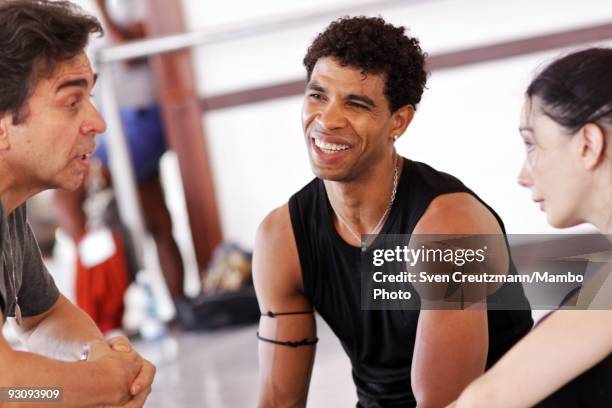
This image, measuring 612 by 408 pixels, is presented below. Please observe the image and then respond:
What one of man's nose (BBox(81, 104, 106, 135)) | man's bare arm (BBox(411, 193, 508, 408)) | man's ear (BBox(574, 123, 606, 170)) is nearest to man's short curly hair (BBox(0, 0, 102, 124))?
man's nose (BBox(81, 104, 106, 135))

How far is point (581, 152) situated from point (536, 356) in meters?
0.32

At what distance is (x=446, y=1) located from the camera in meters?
4.38

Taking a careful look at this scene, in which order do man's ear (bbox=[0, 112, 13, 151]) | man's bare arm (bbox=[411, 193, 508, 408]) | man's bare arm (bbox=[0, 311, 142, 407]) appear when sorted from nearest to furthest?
man's bare arm (bbox=[0, 311, 142, 407]) < man's ear (bbox=[0, 112, 13, 151]) < man's bare arm (bbox=[411, 193, 508, 408])

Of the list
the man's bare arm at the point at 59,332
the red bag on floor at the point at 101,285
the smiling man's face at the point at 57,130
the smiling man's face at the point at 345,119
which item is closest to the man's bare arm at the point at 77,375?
the man's bare arm at the point at 59,332

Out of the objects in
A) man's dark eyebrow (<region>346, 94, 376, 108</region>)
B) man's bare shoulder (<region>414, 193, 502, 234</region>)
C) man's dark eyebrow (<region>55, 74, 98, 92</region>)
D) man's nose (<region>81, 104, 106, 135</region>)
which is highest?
man's dark eyebrow (<region>55, 74, 98, 92</region>)

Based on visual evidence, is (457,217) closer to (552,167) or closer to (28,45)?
(552,167)

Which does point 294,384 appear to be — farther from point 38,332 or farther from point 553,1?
point 553,1

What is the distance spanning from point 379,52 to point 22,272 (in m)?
0.85

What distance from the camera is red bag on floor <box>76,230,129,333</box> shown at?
4230 millimetres

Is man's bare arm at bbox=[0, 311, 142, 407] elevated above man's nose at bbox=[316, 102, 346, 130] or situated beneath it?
situated beneath

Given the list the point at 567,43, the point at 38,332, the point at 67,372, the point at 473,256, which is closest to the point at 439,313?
the point at 473,256

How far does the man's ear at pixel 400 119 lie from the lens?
1.93 meters

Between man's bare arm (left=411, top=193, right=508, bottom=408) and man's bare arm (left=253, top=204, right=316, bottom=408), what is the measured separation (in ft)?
0.99

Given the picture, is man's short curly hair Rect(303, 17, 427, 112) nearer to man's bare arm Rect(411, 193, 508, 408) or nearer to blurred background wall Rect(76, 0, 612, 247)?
man's bare arm Rect(411, 193, 508, 408)
